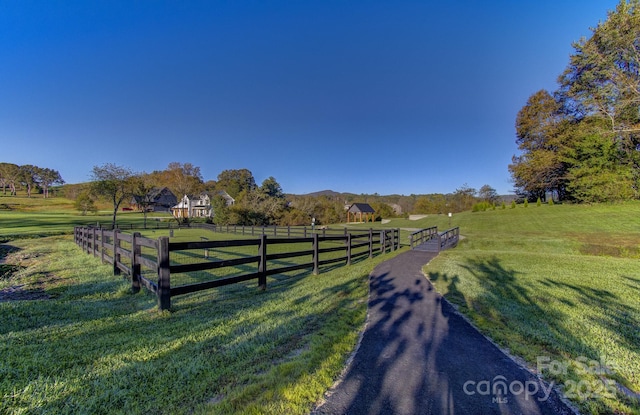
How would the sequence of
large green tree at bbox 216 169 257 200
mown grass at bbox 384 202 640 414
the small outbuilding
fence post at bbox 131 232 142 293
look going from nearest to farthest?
mown grass at bbox 384 202 640 414 → fence post at bbox 131 232 142 293 → the small outbuilding → large green tree at bbox 216 169 257 200

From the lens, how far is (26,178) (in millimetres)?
78812

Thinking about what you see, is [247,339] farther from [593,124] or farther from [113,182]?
[113,182]

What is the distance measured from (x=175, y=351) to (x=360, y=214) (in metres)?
57.5

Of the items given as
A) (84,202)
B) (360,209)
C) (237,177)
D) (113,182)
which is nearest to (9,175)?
(237,177)

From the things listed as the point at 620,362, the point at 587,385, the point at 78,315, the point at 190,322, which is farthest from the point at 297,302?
the point at 620,362

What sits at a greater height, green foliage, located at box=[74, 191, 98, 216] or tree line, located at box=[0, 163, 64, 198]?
tree line, located at box=[0, 163, 64, 198]

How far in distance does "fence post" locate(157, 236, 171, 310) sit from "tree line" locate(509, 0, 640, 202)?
80.8ft

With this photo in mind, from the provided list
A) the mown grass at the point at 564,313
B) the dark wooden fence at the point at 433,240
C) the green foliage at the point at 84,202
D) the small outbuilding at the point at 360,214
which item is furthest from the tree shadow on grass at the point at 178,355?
the small outbuilding at the point at 360,214

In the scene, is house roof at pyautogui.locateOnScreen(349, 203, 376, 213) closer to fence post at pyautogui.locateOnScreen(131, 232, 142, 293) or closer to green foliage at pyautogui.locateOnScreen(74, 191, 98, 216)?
green foliage at pyautogui.locateOnScreen(74, 191, 98, 216)

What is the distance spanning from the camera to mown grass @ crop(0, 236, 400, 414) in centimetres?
218

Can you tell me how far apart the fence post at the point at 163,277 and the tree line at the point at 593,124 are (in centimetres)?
2464

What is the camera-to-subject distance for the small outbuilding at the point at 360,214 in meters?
58.9

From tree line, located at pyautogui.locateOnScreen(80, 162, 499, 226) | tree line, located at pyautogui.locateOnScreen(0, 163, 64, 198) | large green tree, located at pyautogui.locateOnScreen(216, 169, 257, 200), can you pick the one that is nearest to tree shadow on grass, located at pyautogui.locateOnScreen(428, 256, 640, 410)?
tree line, located at pyautogui.locateOnScreen(80, 162, 499, 226)

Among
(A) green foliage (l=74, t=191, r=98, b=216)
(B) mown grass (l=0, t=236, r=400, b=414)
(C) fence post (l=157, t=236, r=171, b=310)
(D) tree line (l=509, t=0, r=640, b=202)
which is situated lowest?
(B) mown grass (l=0, t=236, r=400, b=414)
